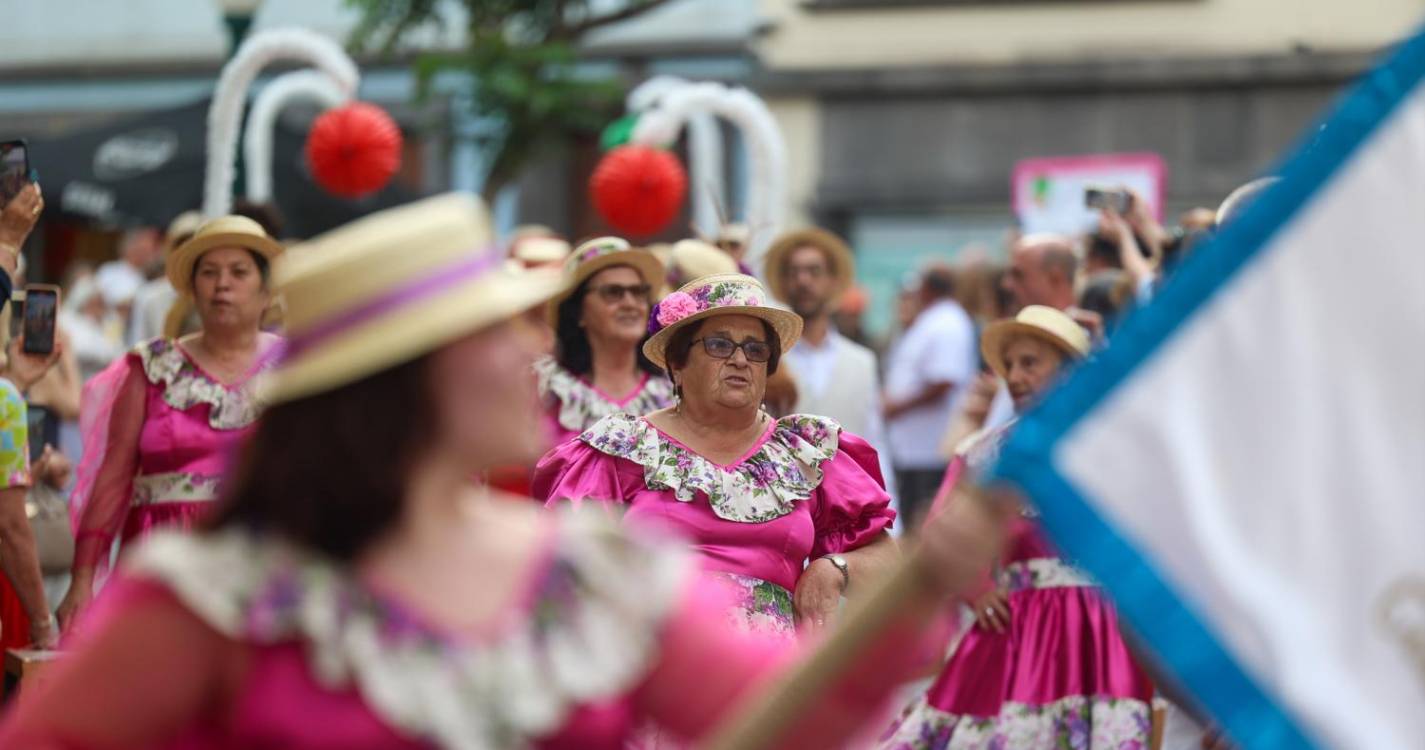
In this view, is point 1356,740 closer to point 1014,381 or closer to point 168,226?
point 1014,381

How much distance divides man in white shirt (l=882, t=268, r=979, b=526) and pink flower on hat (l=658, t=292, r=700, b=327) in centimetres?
564

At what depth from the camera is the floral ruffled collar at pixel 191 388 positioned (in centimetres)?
748

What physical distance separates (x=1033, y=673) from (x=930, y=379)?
5.06m

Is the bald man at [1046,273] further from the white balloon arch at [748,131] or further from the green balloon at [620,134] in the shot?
the green balloon at [620,134]

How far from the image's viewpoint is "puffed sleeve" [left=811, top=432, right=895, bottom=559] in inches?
249


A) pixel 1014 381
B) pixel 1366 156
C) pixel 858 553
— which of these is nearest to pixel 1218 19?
pixel 1014 381

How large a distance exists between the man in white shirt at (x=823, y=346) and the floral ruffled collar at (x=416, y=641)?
6784 millimetres

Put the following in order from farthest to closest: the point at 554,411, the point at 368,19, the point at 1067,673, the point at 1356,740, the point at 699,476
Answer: the point at 368,19, the point at 554,411, the point at 1067,673, the point at 699,476, the point at 1356,740

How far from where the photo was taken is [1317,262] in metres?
2.83

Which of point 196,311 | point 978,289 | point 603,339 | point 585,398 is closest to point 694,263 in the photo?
point 603,339

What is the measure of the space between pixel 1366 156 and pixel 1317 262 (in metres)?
0.16

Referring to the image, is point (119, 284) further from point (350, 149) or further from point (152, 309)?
point (152, 309)

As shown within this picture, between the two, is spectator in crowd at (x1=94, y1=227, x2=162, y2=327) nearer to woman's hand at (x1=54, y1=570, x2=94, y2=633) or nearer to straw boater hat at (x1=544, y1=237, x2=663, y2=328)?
straw boater hat at (x1=544, y1=237, x2=663, y2=328)

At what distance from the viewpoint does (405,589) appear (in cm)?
279
